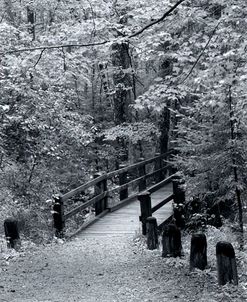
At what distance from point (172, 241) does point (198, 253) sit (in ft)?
2.77

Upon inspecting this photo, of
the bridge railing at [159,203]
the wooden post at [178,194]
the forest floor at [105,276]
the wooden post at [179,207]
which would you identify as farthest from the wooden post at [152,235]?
the wooden post at [178,194]

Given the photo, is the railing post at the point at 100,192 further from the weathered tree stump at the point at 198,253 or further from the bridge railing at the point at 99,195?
the weathered tree stump at the point at 198,253

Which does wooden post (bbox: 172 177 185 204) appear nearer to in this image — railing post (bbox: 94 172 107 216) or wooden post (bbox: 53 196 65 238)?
railing post (bbox: 94 172 107 216)

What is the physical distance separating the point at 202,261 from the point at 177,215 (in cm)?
607

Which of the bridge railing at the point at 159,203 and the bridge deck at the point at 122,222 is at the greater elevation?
the bridge railing at the point at 159,203

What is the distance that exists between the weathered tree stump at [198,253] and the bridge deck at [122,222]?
149 inches

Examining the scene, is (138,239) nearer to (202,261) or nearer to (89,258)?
(89,258)

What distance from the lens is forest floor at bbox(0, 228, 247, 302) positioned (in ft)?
21.7

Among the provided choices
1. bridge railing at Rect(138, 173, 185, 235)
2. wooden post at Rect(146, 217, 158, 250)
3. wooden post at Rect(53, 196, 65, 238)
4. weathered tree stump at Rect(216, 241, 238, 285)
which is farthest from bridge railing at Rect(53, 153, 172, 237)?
weathered tree stump at Rect(216, 241, 238, 285)

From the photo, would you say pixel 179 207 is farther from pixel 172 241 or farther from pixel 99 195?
pixel 172 241

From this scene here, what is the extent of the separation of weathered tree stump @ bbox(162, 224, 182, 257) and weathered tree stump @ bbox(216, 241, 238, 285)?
1431mm

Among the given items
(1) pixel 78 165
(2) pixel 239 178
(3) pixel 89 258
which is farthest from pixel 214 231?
(1) pixel 78 165

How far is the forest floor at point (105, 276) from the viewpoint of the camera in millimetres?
6629

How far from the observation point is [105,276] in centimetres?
772
